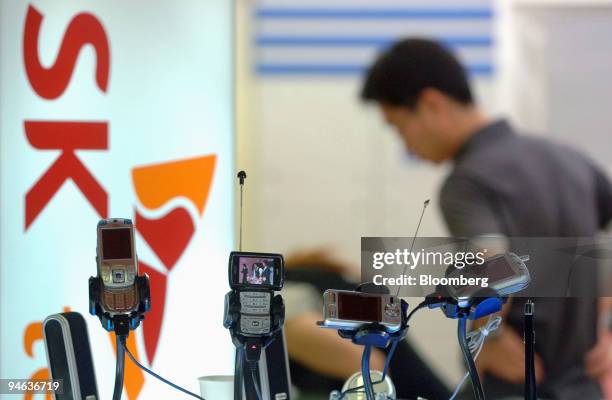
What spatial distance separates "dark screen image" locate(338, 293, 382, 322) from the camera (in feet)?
6.77

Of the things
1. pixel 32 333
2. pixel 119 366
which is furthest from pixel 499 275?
pixel 32 333

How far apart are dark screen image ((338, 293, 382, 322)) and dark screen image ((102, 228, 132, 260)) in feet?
1.53

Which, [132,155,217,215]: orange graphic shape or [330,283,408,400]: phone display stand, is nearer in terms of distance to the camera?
[330,283,408,400]: phone display stand

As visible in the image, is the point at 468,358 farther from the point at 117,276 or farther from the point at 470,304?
the point at 117,276

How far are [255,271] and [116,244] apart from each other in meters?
0.30

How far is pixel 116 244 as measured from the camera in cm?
216

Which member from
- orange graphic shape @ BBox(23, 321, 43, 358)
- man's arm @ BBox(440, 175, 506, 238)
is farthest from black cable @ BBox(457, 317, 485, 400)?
orange graphic shape @ BBox(23, 321, 43, 358)

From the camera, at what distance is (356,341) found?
2.09m

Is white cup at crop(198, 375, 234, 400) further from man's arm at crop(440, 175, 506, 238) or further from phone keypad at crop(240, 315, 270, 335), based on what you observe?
man's arm at crop(440, 175, 506, 238)

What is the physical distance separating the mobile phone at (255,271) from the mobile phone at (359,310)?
0.14 metres

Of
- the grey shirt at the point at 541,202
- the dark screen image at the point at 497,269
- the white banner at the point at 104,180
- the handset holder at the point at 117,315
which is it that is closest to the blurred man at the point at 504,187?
the grey shirt at the point at 541,202

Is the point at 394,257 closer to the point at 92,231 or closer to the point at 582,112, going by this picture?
the point at 92,231

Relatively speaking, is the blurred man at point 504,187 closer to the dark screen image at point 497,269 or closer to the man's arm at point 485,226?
the man's arm at point 485,226

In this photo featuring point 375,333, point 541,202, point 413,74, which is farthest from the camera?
point 413,74
